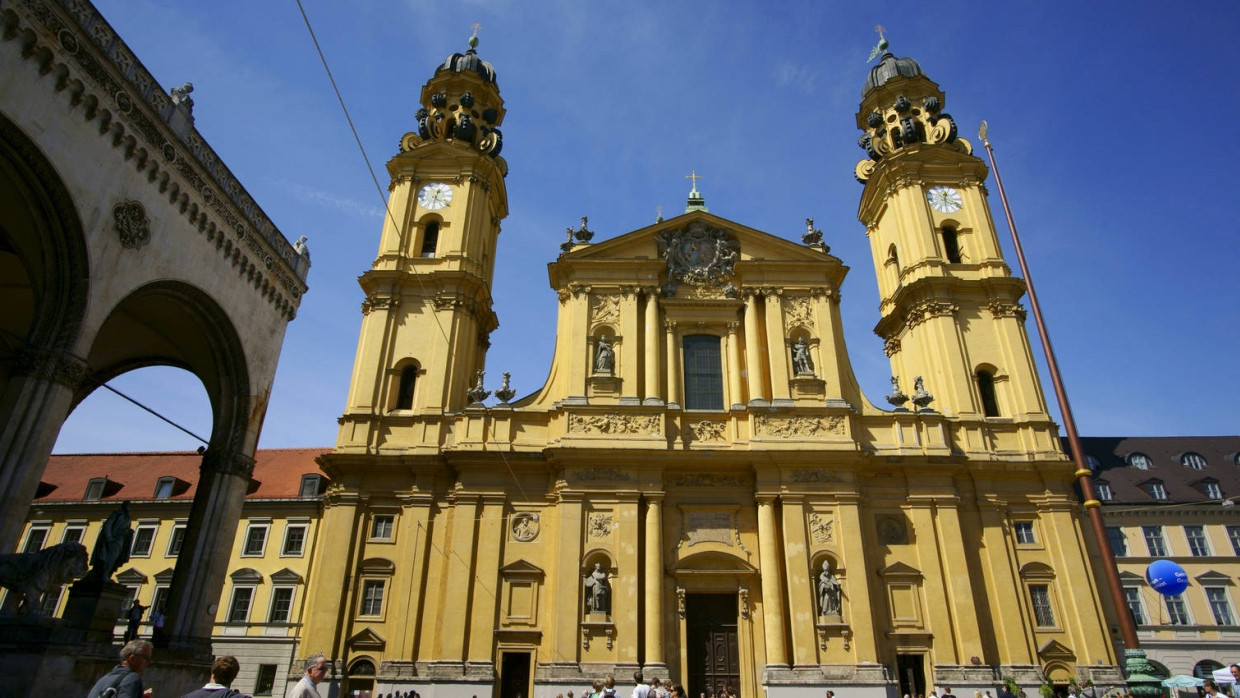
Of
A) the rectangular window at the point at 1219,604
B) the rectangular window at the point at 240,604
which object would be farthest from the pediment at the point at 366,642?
the rectangular window at the point at 1219,604

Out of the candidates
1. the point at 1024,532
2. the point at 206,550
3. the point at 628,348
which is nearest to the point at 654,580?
the point at 628,348

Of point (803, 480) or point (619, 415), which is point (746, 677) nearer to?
point (803, 480)

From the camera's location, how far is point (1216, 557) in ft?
109

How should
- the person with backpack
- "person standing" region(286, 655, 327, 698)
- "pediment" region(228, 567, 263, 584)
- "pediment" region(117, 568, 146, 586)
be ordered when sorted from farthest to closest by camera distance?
"pediment" region(117, 568, 146, 586) → "pediment" region(228, 567, 263, 584) → "person standing" region(286, 655, 327, 698) → the person with backpack

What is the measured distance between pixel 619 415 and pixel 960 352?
40.7 feet

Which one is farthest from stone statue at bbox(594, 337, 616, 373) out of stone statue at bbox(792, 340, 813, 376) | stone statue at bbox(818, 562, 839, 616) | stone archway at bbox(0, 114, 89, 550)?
stone archway at bbox(0, 114, 89, 550)

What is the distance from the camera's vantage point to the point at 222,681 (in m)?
5.27

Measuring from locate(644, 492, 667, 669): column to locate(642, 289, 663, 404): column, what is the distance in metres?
3.32

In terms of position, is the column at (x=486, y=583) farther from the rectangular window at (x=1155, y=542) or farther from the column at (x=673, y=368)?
the rectangular window at (x=1155, y=542)

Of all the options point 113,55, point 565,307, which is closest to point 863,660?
point 565,307

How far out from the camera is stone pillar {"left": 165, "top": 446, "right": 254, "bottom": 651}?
1419cm

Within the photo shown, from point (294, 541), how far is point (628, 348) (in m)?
15.4

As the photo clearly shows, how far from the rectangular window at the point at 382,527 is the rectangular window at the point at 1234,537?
120 ft

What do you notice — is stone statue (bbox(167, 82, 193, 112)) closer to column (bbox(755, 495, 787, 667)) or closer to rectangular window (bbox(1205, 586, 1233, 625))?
column (bbox(755, 495, 787, 667))
